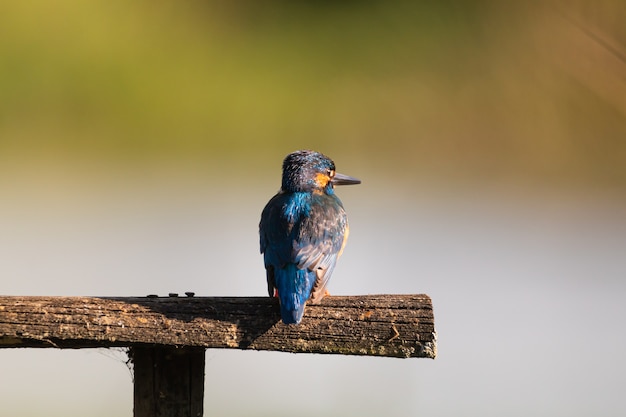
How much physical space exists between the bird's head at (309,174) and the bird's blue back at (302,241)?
79 mm

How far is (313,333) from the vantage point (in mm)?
1619

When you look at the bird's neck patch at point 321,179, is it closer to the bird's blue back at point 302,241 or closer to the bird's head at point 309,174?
the bird's head at point 309,174

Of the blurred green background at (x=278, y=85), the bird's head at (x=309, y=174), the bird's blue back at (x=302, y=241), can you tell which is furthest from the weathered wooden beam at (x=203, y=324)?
the blurred green background at (x=278, y=85)

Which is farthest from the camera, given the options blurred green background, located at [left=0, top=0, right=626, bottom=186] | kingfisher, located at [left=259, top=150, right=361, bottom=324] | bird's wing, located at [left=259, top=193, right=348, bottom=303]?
blurred green background, located at [left=0, top=0, right=626, bottom=186]

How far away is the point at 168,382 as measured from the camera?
1.68 meters

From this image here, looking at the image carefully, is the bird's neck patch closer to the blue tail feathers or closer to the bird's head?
the bird's head

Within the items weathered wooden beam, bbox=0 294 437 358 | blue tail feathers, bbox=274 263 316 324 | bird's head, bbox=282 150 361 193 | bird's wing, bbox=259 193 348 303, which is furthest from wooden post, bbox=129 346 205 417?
bird's head, bbox=282 150 361 193

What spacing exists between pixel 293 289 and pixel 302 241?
299 millimetres

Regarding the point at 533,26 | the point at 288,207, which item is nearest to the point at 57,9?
the point at 288,207

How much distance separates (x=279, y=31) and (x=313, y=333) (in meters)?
1.75

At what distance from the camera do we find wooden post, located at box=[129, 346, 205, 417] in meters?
1.67

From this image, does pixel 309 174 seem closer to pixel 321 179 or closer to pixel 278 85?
pixel 321 179

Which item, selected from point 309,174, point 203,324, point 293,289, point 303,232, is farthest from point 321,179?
point 203,324

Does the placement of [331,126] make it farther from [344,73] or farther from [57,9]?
[57,9]
